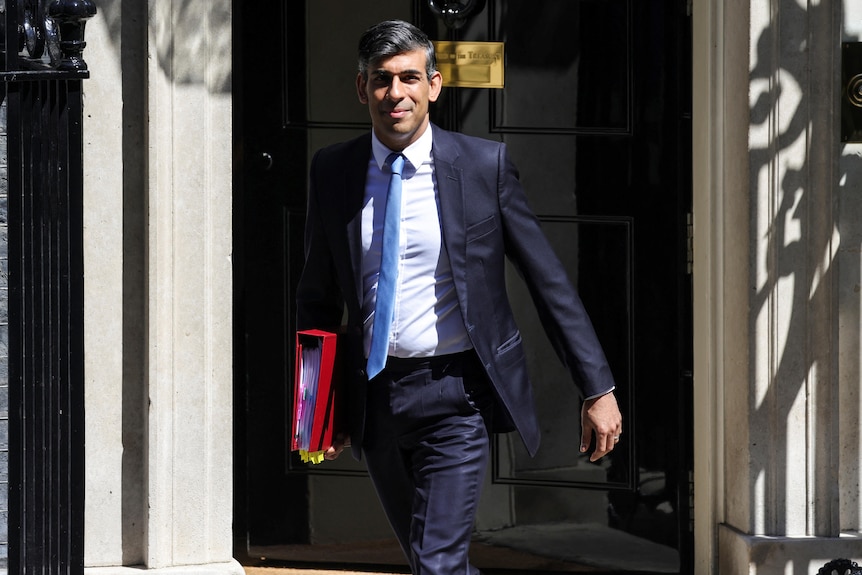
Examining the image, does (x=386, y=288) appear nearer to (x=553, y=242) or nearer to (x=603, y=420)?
(x=603, y=420)

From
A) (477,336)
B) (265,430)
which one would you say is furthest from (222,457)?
(477,336)

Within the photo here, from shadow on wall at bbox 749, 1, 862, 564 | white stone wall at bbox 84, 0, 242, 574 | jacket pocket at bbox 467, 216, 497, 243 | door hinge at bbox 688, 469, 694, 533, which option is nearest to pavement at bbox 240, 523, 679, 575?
door hinge at bbox 688, 469, 694, 533

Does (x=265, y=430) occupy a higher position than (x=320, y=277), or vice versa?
(x=320, y=277)

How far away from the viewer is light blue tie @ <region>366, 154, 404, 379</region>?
368 centimetres

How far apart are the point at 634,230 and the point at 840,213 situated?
0.79 meters

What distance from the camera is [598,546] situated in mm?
5684

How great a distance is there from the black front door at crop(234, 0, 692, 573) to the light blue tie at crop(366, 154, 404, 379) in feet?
6.36

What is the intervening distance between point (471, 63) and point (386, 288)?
6.85ft

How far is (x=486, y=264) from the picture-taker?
376 centimetres

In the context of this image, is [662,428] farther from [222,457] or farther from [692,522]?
[222,457]

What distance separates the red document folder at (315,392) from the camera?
3.76 metres

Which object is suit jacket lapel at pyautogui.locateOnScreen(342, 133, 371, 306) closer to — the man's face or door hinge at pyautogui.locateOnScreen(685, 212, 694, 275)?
the man's face

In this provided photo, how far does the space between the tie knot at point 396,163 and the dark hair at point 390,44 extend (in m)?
0.23

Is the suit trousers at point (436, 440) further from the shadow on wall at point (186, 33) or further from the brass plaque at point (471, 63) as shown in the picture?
the brass plaque at point (471, 63)
